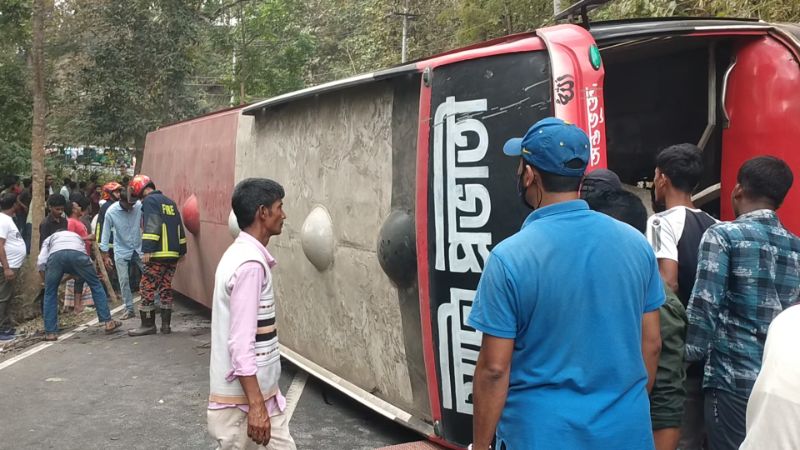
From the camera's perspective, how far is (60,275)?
8.55 meters

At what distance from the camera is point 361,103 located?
4.72m

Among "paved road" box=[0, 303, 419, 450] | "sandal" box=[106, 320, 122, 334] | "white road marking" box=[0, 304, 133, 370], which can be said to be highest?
"sandal" box=[106, 320, 122, 334]

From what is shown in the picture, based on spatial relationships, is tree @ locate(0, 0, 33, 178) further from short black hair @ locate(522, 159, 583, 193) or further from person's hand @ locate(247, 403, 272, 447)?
short black hair @ locate(522, 159, 583, 193)

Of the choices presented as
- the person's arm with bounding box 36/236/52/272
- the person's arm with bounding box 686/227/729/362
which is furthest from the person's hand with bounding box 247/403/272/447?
the person's arm with bounding box 36/236/52/272

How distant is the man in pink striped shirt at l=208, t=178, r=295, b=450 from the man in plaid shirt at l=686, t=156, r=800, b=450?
173 cm

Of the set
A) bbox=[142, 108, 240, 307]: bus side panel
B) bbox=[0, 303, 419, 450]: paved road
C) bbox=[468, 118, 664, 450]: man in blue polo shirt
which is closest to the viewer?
bbox=[468, 118, 664, 450]: man in blue polo shirt

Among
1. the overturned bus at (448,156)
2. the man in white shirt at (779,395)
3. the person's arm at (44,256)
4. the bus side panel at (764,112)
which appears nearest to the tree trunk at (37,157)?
the person's arm at (44,256)

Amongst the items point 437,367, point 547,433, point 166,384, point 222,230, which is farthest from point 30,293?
point 547,433

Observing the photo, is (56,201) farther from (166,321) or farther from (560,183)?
(560,183)

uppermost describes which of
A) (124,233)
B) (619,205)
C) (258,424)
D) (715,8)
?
(715,8)

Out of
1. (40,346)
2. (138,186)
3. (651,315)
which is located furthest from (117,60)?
(651,315)

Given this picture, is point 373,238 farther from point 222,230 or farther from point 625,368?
point 222,230

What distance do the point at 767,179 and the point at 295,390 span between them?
4488mm

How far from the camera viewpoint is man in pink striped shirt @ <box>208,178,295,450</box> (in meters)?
2.90
